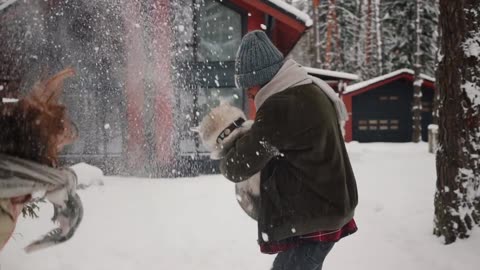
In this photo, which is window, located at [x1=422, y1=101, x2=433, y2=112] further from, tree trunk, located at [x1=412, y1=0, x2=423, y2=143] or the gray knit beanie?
the gray knit beanie

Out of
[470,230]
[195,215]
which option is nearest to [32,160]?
[470,230]

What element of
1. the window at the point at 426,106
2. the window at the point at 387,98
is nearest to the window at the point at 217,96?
the window at the point at 387,98

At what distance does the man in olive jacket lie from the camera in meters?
1.90

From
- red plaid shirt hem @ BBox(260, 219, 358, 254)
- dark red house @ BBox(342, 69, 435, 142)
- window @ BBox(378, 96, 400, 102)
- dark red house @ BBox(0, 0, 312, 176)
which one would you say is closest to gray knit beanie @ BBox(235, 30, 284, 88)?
red plaid shirt hem @ BBox(260, 219, 358, 254)

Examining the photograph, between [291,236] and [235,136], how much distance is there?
21.2 inches

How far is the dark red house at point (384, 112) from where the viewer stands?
2308 cm

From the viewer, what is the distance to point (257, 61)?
2039mm

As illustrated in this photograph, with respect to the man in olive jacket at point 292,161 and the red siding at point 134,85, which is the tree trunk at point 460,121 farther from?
the red siding at point 134,85

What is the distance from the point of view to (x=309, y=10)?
3394cm

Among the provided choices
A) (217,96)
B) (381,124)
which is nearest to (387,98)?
(381,124)

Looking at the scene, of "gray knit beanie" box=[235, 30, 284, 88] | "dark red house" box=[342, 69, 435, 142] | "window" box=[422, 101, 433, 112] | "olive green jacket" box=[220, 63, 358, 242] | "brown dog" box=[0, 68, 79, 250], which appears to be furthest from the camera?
"window" box=[422, 101, 433, 112]

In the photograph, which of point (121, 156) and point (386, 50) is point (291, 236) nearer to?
point (121, 156)

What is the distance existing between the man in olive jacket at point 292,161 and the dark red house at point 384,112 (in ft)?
70.9

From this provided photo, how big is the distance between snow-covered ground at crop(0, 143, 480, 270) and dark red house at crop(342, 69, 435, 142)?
16350 mm
